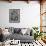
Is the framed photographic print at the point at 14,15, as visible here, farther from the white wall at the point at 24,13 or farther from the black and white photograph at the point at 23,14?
the white wall at the point at 24,13

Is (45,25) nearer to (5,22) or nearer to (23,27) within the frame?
(23,27)

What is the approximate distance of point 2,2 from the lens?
5258mm

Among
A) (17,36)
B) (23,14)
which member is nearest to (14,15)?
(23,14)

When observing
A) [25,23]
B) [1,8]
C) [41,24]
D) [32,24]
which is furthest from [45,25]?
[1,8]

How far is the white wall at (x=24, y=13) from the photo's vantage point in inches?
206

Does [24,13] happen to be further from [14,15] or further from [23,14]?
[14,15]

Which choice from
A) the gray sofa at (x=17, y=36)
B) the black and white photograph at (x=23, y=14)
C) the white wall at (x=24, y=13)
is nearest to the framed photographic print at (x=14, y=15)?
the black and white photograph at (x=23, y=14)

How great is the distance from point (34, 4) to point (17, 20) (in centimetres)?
108

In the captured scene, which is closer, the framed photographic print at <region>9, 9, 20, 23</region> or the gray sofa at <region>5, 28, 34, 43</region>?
the gray sofa at <region>5, 28, 34, 43</region>

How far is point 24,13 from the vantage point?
5.28 meters

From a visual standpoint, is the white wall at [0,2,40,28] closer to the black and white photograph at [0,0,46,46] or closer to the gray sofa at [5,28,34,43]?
the black and white photograph at [0,0,46,46]

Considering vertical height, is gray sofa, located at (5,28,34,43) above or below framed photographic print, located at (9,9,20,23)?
below

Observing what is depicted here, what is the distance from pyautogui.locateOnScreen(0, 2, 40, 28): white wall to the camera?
5.24 metres

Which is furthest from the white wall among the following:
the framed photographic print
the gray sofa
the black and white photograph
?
the gray sofa
